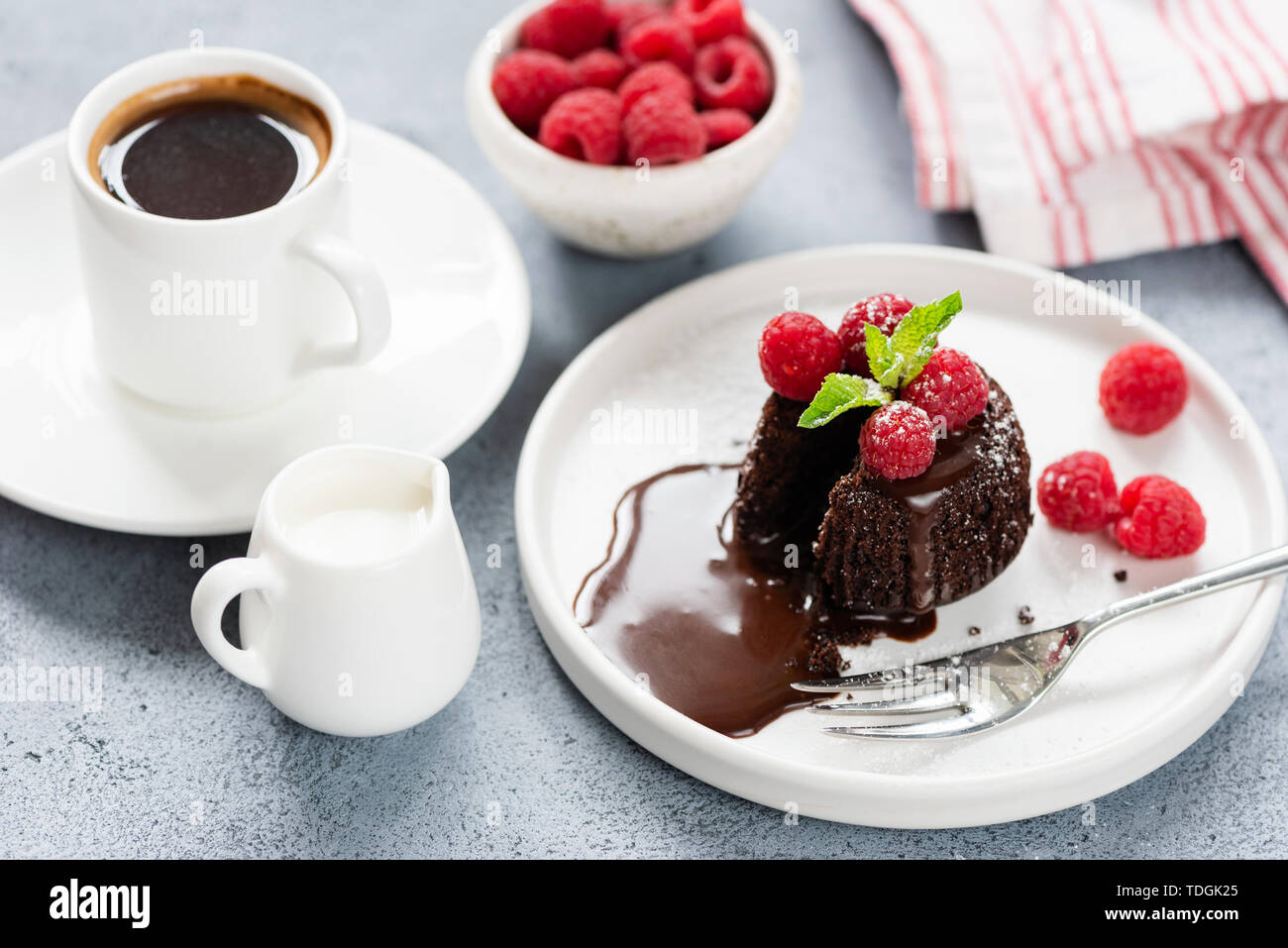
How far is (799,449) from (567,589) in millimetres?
334

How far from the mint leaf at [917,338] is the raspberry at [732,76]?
581 mm

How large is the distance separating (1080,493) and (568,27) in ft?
3.31

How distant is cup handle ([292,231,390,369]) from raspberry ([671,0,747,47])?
0.67 meters

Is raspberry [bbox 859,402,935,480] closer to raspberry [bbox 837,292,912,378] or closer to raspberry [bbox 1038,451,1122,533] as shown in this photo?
raspberry [bbox 837,292,912,378]

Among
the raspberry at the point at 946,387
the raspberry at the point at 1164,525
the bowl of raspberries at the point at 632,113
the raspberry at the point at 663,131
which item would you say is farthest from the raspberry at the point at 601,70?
the raspberry at the point at 1164,525

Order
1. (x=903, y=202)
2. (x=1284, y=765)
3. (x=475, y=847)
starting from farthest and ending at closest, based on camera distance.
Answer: (x=903, y=202)
(x=1284, y=765)
(x=475, y=847)

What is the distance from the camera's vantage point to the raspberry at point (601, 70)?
1.87 metres

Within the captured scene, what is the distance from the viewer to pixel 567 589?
5.07 ft

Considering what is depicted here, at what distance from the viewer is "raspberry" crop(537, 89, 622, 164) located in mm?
1779

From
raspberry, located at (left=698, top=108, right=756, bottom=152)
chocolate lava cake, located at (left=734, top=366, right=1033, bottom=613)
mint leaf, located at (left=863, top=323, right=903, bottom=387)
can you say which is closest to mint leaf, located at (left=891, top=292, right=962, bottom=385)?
mint leaf, located at (left=863, top=323, right=903, bottom=387)

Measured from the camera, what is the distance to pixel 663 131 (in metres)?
1.76

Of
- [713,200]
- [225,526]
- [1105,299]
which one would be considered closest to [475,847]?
[225,526]

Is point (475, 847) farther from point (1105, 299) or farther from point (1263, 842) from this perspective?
point (1105, 299)

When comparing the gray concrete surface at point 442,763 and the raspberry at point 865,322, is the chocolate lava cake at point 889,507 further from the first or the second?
the gray concrete surface at point 442,763
